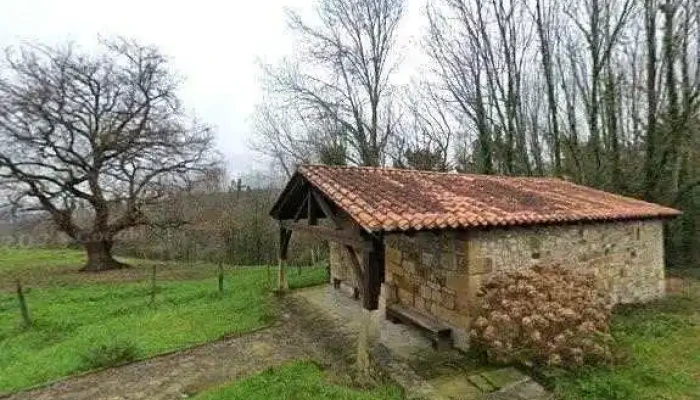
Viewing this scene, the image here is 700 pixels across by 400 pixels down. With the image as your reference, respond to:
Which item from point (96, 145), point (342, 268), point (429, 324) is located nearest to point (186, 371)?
point (429, 324)

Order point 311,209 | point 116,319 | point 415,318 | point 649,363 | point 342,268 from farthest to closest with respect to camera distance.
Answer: point 342,268, point 116,319, point 311,209, point 415,318, point 649,363

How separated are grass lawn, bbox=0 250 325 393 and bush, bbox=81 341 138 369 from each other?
0.05 m

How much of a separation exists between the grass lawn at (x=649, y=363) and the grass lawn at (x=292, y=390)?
2281 mm

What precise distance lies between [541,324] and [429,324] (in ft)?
6.01

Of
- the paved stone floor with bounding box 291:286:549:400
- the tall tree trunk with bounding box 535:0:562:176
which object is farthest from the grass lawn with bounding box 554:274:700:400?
the tall tree trunk with bounding box 535:0:562:176

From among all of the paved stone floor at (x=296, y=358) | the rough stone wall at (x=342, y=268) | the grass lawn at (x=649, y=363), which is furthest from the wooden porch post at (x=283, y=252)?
the grass lawn at (x=649, y=363)

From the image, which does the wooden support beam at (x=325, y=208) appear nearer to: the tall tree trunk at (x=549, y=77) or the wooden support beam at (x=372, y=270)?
the wooden support beam at (x=372, y=270)

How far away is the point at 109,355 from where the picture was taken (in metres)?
7.15

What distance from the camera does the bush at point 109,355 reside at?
277 inches

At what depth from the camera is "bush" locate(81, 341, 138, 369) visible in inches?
277

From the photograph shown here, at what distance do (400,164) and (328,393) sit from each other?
15.8 m

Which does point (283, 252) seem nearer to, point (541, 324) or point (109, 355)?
point (109, 355)

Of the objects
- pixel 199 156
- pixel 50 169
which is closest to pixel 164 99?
pixel 199 156

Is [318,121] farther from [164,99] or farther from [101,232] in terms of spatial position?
[101,232]
